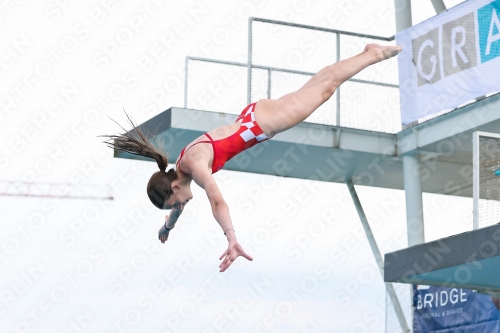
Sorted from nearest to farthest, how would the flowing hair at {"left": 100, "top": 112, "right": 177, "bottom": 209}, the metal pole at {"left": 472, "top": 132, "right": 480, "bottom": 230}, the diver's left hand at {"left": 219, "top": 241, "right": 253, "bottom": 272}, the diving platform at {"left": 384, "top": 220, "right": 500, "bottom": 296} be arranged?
the diver's left hand at {"left": 219, "top": 241, "right": 253, "bottom": 272}
the flowing hair at {"left": 100, "top": 112, "right": 177, "bottom": 209}
the diving platform at {"left": 384, "top": 220, "right": 500, "bottom": 296}
the metal pole at {"left": 472, "top": 132, "right": 480, "bottom": 230}

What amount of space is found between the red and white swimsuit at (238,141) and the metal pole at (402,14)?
689cm

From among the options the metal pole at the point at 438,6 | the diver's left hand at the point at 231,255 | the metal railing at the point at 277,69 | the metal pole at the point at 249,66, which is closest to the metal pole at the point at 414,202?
the metal railing at the point at 277,69

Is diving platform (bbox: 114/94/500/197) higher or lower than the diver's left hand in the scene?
higher

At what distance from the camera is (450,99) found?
1318cm

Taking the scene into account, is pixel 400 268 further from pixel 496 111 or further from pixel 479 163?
pixel 496 111

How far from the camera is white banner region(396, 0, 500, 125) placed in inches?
499

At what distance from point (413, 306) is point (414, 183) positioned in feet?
6.52

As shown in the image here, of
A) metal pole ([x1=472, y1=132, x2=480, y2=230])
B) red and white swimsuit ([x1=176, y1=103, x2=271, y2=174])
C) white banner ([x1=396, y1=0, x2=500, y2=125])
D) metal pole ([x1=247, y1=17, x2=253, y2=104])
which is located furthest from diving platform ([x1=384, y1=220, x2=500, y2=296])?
metal pole ([x1=247, y1=17, x2=253, y2=104])

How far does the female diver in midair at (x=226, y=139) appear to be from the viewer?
7641 mm

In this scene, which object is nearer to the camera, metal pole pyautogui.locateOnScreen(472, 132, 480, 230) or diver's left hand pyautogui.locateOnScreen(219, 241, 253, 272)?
diver's left hand pyautogui.locateOnScreen(219, 241, 253, 272)

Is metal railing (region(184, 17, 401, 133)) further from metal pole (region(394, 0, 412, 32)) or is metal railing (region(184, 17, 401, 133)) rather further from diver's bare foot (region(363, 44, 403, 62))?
diver's bare foot (region(363, 44, 403, 62))

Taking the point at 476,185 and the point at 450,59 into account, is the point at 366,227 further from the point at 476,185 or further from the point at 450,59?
the point at 476,185

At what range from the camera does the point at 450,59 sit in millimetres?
13258

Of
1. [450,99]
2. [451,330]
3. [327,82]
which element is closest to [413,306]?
[451,330]
